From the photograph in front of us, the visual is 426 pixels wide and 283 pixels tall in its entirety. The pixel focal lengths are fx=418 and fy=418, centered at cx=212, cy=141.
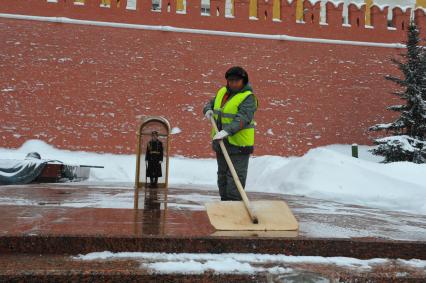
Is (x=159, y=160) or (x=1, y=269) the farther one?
(x=159, y=160)

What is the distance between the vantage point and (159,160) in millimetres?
8820

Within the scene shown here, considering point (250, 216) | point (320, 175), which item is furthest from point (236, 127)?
point (320, 175)

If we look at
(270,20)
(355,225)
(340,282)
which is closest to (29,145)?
(270,20)

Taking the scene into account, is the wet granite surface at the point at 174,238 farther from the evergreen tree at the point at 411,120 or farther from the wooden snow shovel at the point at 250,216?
the evergreen tree at the point at 411,120

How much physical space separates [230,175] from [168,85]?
9.86 m

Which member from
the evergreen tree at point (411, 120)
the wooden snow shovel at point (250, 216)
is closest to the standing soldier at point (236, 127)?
the wooden snow shovel at point (250, 216)

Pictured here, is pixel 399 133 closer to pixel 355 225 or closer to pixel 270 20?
pixel 270 20

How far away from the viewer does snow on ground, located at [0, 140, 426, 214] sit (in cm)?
Result: 666

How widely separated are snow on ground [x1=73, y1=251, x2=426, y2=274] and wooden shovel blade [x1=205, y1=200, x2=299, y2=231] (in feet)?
1.55

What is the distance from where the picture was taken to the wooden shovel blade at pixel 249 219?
9.37 ft

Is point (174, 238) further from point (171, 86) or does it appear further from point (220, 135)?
point (171, 86)

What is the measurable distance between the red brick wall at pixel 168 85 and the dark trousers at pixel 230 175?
9296 mm

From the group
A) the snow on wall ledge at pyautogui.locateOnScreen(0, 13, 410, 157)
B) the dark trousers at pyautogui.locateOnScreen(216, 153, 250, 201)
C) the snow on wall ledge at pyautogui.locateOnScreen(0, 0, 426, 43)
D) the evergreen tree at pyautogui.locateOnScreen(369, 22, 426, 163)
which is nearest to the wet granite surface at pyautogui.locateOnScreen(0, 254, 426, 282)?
the dark trousers at pyautogui.locateOnScreen(216, 153, 250, 201)

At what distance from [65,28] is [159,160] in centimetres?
669
